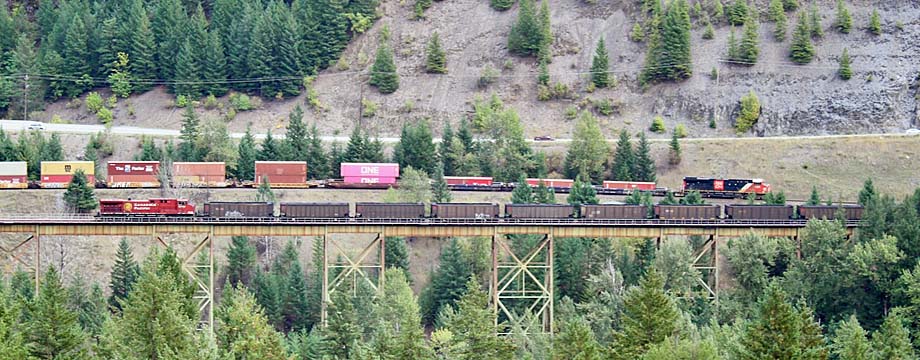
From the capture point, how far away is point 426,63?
188125 mm

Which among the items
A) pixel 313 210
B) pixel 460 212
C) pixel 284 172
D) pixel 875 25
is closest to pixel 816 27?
pixel 875 25

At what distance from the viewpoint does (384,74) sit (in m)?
185

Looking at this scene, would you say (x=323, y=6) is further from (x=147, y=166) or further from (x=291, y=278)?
(x=291, y=278)

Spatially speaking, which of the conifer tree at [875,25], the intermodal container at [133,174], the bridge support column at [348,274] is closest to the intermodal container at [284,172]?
the intermodal container at [133,174]

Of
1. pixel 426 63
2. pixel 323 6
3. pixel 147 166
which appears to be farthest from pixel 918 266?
pixel 323 6

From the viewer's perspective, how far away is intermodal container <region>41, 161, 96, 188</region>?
487 feet

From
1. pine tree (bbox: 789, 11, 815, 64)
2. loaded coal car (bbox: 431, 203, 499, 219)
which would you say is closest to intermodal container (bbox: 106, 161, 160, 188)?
loaded coal car (bbox: 431, 203, 499, 219)

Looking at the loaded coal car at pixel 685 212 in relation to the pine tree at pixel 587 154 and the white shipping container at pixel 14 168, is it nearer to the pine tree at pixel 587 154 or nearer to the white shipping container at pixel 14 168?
the pine tree at pixel 587 154

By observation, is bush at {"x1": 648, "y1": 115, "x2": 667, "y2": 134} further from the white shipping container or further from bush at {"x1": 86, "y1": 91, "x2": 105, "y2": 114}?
the white shipping container

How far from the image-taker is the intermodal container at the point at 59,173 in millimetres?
148375

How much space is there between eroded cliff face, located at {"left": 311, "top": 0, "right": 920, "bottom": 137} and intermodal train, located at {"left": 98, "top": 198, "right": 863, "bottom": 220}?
47.8m

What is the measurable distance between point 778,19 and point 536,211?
2731 inches

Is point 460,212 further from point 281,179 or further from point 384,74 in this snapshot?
point 384,74

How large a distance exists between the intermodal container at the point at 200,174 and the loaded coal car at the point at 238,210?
30.2 m
